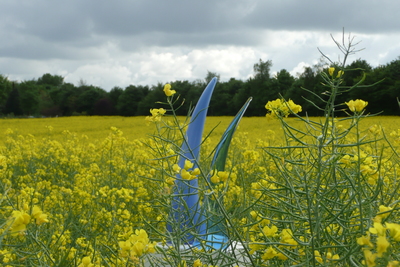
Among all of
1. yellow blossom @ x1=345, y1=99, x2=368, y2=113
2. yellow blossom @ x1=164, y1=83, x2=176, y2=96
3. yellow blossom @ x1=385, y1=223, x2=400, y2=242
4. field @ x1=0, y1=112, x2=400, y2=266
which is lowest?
field @ x1=0, y1=112, x2=400, y2=266

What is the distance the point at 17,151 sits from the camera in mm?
6496

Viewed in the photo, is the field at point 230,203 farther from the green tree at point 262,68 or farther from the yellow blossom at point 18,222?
the green tree at point 262,68

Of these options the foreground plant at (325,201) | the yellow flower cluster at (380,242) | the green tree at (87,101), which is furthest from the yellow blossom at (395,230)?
the green tree at (87,101)

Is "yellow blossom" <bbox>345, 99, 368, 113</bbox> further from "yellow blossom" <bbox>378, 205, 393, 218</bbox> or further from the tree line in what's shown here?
the tree line

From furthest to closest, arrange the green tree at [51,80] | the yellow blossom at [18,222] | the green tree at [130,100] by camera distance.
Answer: the green tree at [51,80]
the green tree at [130,100]
the yellow blossom at [18,222]

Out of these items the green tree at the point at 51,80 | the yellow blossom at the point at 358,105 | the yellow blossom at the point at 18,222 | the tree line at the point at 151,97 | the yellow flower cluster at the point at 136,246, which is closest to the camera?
the yellow blossom at the point at 18,222

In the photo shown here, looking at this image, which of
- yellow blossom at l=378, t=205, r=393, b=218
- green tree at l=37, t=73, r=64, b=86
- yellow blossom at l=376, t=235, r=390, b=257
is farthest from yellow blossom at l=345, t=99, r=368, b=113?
green tree at l=37, t=73, r=64, b=86

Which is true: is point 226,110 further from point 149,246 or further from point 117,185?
point 149,246

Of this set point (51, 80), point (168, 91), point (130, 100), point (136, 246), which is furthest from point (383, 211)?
point (51, 80)

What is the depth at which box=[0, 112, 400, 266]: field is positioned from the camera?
3.59 feet

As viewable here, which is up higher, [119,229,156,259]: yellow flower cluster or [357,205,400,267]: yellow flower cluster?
[357,205,400,267]: yellow flower cluster

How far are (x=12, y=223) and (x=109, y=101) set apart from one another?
33.8m

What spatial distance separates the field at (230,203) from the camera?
3.59 feet

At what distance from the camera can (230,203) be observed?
3162 mm
